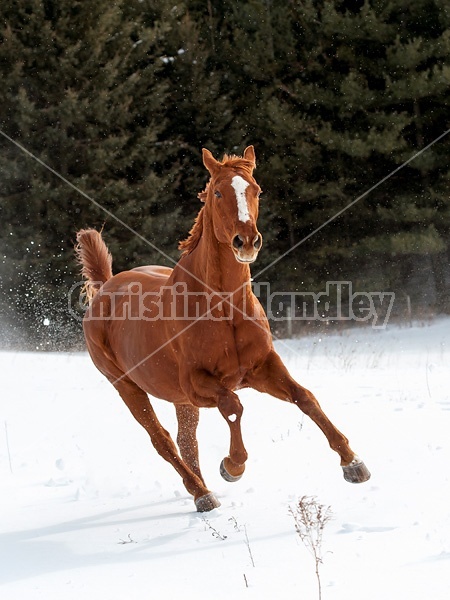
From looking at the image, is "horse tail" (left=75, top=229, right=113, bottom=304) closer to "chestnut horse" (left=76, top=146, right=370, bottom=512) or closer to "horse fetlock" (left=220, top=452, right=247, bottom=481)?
"chestnut horse" (left=76, top=146, right=370, bottom=512)

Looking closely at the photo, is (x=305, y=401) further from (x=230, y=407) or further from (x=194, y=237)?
(x=194, y=237)

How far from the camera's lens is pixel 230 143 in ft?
74.9

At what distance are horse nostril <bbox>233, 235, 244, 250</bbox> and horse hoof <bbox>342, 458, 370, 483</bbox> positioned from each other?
5.04 ft

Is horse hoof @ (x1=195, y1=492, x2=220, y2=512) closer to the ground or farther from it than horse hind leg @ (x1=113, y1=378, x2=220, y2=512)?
closer to the ground

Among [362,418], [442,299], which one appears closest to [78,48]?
[442,299]

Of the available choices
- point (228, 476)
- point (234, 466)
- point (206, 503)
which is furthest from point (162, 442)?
point (234, 466)

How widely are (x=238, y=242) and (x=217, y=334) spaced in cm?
85

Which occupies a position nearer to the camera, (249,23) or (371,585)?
(371,585)

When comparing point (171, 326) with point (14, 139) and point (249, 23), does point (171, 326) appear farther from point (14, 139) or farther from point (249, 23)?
point (249, 23)

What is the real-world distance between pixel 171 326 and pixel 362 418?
2.80 m

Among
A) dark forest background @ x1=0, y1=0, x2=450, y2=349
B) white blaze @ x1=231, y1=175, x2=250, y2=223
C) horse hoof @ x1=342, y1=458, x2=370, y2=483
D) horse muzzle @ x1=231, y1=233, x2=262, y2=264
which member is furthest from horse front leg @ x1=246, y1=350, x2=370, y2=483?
dark forest background @ x1=0, y1=0, x2=450, y2=349

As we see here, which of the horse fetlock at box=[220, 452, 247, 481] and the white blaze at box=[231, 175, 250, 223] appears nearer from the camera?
the white blaze at box=[231, 175, 250, 223]

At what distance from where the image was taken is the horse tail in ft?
27.8

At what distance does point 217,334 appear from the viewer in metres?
5.60
